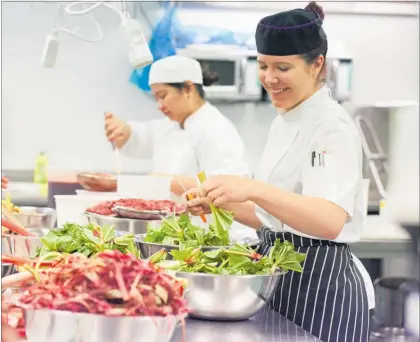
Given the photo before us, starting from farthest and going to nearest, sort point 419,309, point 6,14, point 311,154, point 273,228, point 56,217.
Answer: point 6,14, point 419,309, point 56,217, point 273,228, point 311,154

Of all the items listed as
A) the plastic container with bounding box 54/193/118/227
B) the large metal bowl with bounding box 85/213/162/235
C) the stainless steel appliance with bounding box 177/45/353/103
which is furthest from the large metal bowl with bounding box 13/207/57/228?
the stainless steel appliance with bounding box 177/45/353/103

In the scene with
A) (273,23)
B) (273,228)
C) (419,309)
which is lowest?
(419,309)

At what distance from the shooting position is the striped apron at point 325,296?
7.50ft

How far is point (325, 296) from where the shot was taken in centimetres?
229

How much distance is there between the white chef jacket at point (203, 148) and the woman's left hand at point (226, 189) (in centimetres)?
142

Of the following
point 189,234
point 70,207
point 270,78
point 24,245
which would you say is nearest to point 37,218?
point 70,207

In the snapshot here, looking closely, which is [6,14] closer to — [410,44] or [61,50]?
[61,50]

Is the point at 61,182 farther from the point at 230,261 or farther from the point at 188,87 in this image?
the point at 230,261

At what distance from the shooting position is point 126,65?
562 cm

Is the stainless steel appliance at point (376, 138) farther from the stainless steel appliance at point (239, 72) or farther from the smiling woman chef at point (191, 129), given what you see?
the smiling woman chef at point (191, 129)

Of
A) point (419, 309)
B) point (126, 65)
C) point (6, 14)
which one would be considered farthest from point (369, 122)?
point (6, 14)

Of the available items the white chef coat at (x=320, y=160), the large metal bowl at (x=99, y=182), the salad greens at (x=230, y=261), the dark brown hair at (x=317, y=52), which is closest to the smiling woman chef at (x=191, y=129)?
the large metal bowl at (x=99, y=182)

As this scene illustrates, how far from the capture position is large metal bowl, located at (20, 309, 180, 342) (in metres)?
1.39

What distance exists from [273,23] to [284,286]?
791 mm
